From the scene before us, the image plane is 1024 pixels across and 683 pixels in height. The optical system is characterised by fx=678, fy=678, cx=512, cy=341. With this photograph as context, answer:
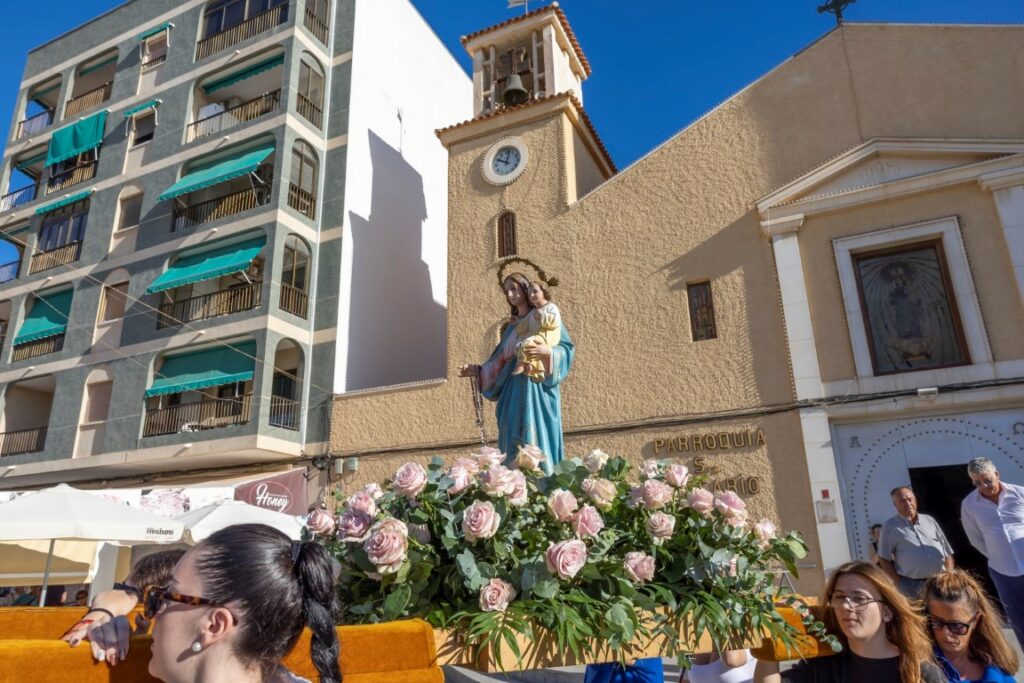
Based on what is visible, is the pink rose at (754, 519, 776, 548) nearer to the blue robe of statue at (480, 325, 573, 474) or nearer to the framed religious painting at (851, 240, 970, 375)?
the blue robe of statue at (480, 325, 573, 474)

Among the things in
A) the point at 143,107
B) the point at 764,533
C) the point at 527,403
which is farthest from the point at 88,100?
the point at 764,533

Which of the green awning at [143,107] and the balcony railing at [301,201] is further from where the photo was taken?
the green awning at [143,107]

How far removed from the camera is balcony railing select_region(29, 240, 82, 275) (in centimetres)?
1888

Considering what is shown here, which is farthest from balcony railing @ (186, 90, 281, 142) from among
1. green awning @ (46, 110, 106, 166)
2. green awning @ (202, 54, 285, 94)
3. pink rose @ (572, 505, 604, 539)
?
pink rose @ (572, 505, 604, 539)

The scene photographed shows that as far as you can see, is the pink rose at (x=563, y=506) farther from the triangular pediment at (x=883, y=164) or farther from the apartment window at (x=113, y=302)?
the apartment window at (x=113, y=302)

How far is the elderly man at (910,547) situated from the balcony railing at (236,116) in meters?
16.0

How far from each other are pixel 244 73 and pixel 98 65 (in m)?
6.67

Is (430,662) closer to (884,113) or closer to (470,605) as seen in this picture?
(470,605)

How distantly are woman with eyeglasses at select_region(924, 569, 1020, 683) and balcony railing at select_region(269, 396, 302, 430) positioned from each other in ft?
45.7

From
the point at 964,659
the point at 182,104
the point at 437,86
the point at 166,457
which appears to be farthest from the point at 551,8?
the point at 964,659

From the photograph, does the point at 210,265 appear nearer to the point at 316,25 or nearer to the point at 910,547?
the point at 316,25

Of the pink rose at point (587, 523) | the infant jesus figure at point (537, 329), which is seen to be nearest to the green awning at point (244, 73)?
the infant jesus figure at point (537, 329)

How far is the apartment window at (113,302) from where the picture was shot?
17.6 m

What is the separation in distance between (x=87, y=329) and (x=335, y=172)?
7700 mm
